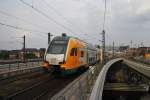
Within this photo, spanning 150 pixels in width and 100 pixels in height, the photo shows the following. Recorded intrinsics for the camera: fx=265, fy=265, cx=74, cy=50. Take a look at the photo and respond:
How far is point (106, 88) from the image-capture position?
28.8 metres

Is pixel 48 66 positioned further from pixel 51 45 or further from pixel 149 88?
pixel 149 88

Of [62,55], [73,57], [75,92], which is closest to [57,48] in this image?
[62,55]

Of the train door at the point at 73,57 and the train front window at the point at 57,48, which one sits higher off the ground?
the train front window at the point at 57,48

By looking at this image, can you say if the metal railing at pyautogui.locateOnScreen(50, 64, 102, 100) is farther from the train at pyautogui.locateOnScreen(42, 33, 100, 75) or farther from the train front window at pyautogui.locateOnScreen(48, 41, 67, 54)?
the train front window at pyautogui.locateOnScreen(48, 41, 67, 54)

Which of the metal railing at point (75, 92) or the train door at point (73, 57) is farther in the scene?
the train door at point (73, 57)

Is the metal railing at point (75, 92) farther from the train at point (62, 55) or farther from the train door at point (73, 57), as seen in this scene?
the train door at point (73, 57)

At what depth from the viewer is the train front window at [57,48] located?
2131 centimetres

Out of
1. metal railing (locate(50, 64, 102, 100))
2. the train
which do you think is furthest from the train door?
metal railing (locate(50, 64, 102, 100))

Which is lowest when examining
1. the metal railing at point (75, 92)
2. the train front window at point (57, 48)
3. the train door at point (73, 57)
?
the metal railing at point (75, 92)

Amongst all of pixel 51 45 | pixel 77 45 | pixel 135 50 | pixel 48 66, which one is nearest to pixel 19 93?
pixel 48 66

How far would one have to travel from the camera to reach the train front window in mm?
21312

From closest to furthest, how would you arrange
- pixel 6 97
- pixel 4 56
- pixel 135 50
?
pixel 6 97, pixel 4 56, pixel 135 50

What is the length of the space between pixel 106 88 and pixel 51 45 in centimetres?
971

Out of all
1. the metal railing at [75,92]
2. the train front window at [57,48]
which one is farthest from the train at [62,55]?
the metal railing at [75,92]
